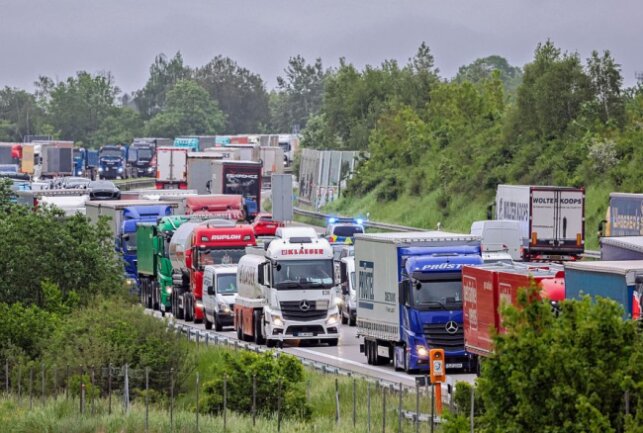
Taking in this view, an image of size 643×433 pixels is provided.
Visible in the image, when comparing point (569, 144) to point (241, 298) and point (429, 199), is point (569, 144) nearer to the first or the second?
point (429, 199)

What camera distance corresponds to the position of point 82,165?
5906 inches

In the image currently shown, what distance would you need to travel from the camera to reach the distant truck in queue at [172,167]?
111625 millimetres

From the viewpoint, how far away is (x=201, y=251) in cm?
5194

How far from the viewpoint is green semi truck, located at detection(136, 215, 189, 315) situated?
57.8 m

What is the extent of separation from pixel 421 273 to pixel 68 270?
17.5 m

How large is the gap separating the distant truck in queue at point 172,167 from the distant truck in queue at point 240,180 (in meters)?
18.9

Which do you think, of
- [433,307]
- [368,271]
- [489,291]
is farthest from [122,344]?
[489,291]

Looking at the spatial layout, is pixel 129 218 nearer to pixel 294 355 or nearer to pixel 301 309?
pixel 301 309

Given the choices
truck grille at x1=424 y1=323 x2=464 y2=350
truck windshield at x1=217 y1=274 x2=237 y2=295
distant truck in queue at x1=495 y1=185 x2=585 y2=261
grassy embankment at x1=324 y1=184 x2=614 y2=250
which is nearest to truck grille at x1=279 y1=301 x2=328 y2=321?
truck windshield at x1=217 y1=274 x2=237 y2=295

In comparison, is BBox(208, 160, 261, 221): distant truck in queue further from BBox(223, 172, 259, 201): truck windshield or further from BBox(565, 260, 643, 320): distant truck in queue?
BBox(565, 260, 643, 320): distant truck in queue

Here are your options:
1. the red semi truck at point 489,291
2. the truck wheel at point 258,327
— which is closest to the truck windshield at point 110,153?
the truck wheel at point 258,327

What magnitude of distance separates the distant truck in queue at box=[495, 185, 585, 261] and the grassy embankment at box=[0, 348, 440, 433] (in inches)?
949

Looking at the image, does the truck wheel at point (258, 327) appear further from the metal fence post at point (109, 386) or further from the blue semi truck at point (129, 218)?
the blue semi truck at point (129, 218)

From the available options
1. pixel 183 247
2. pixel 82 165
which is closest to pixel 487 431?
pixel 183 247
